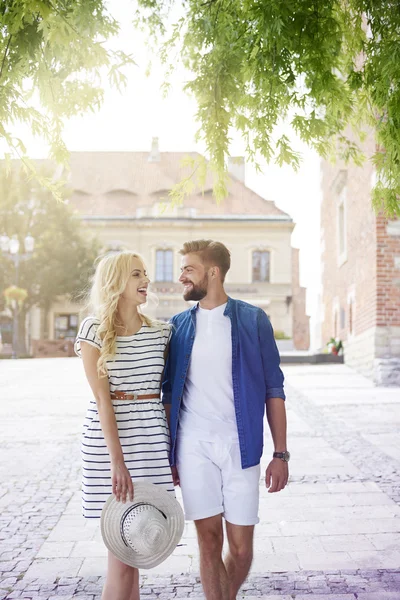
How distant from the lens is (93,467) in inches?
130

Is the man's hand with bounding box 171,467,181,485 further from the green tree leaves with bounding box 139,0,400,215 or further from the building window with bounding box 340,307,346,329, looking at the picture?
the building window with bounding box 340,307,346,329

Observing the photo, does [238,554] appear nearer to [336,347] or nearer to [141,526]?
[141,526]

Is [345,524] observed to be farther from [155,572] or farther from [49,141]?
[49,141]

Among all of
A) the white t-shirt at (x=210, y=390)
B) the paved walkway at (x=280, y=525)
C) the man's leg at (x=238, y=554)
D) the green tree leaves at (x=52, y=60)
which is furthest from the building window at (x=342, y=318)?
the man's leg at (x=238, y=554)

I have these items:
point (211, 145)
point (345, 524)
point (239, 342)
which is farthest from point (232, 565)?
point (211, 145)

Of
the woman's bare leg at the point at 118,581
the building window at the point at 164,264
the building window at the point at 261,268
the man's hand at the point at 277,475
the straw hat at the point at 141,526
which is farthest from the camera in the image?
the building window at the point at 261,268

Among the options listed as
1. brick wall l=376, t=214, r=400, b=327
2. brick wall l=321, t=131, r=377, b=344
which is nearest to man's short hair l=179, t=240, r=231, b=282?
→ brick wall l=321, t=131, r=377, b=344

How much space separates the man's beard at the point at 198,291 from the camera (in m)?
3.56

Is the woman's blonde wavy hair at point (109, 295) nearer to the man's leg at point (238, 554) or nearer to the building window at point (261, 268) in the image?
the man's leg at point (238, 554)

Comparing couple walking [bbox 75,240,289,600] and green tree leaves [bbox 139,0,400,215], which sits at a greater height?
green tree leaves [bbox 139,0,400,215]

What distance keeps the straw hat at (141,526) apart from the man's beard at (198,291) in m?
0.88

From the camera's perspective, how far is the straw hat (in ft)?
10.5

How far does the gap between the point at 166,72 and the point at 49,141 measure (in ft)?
5.58

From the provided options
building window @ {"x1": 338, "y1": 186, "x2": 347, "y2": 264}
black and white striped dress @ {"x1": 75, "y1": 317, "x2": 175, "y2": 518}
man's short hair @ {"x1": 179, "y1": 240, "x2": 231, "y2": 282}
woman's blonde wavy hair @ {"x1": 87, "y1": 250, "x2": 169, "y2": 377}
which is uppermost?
building window @ {"x1": 338, "y1": 186, "x2": 347, "y2": 264}
